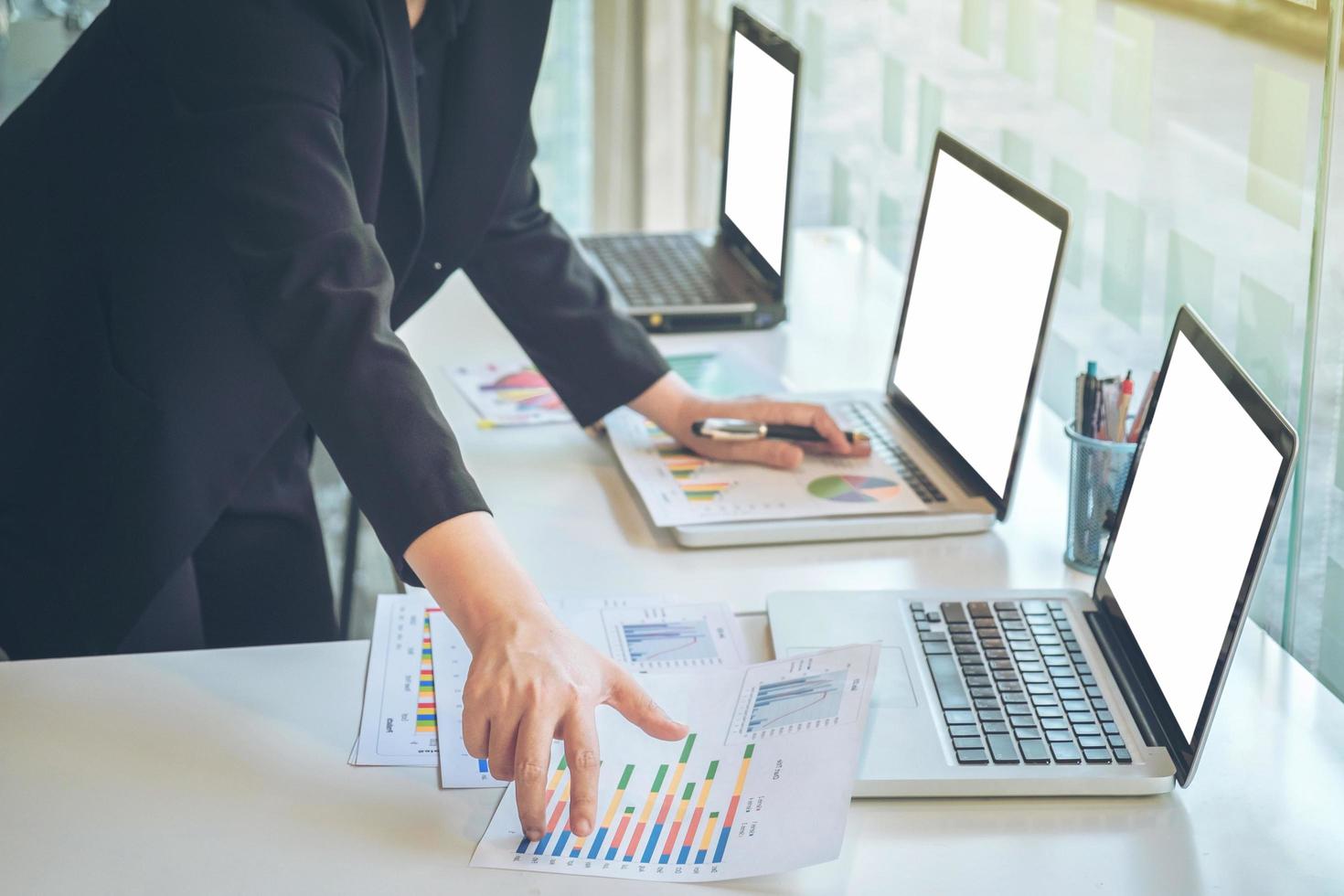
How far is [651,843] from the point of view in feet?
2.95

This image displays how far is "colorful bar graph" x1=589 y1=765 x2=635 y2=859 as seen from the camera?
897 mm

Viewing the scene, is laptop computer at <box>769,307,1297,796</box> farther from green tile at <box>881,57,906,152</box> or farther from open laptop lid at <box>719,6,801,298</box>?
green tile at <box>881,57,906,152</box>

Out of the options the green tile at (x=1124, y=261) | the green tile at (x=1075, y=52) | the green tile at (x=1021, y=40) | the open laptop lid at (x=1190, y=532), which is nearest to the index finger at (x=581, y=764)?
the open laptop lid at (x=1190, y=532)

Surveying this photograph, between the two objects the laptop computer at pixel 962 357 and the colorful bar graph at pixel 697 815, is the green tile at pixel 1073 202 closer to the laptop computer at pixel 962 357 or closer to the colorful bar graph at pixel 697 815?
the laptop computer at pixel 962 357

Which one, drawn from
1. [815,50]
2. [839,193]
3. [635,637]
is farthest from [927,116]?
[635,637]

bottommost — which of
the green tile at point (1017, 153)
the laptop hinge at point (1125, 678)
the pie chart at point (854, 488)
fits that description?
the laptop hinge at point (1125, 678)

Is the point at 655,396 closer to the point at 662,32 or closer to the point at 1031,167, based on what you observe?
the point at 1031,167

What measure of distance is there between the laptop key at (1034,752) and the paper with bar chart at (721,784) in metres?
0.11

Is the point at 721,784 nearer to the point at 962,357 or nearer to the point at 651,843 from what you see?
the point at 651,843

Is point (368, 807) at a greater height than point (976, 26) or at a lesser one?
lesser

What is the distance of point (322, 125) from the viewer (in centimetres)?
102

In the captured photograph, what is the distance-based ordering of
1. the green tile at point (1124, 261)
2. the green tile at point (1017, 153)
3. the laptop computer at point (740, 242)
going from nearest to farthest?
1. the green tile at point (1124, 261)
2. the green tile at point (1017, 153)
3. the laptop computer at point (740, 242)

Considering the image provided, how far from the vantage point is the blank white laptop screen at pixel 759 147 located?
6.00ft

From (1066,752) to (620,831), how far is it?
1.03ft
